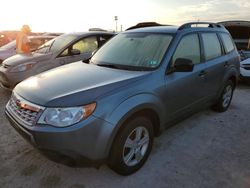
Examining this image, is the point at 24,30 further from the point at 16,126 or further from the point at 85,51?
the point at 16,126

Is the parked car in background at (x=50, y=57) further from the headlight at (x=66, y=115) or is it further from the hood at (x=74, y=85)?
the headlight at (x=66, y=115)

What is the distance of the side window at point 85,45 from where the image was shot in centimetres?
627

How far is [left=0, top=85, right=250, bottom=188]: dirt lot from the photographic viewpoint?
2830mm

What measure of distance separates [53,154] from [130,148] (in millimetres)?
903

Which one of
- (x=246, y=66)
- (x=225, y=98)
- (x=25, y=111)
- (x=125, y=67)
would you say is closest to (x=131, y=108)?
(x=125, y=67)

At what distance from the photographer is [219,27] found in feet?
15.9

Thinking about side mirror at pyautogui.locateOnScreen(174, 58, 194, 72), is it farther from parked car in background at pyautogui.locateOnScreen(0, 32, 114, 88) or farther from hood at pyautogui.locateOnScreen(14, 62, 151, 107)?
parked car in background at pyautogui.locateOnScreen(0, 32, 114, 88)

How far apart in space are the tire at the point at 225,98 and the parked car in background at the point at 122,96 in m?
0.52

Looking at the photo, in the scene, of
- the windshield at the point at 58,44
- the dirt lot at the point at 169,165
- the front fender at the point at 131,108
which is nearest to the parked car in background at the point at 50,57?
the windshield at the point at 58,44

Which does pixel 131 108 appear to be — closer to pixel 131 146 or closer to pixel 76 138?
pixel 131 146

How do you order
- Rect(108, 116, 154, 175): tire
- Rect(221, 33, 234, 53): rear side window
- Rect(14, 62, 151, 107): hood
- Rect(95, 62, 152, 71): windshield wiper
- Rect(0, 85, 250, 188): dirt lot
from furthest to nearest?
Rect(221, 33, 234, 53): rear side window < Rect(95, 62, 152, 71): windshield wiper < Rect(0, 85, 250, 188): dirt lot < Rect(108, 116, 154, 175): tire < Rect(14, 62, 151, 107): hood

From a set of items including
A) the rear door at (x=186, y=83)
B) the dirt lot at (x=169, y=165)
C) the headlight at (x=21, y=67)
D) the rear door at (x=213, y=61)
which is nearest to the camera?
the dirt lot at (x=169, y=165)

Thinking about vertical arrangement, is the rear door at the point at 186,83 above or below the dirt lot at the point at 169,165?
above

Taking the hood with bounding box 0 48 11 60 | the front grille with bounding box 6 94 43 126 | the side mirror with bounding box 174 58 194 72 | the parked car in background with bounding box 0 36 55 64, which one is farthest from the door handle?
the hood with bounding box 0 48 11 60
